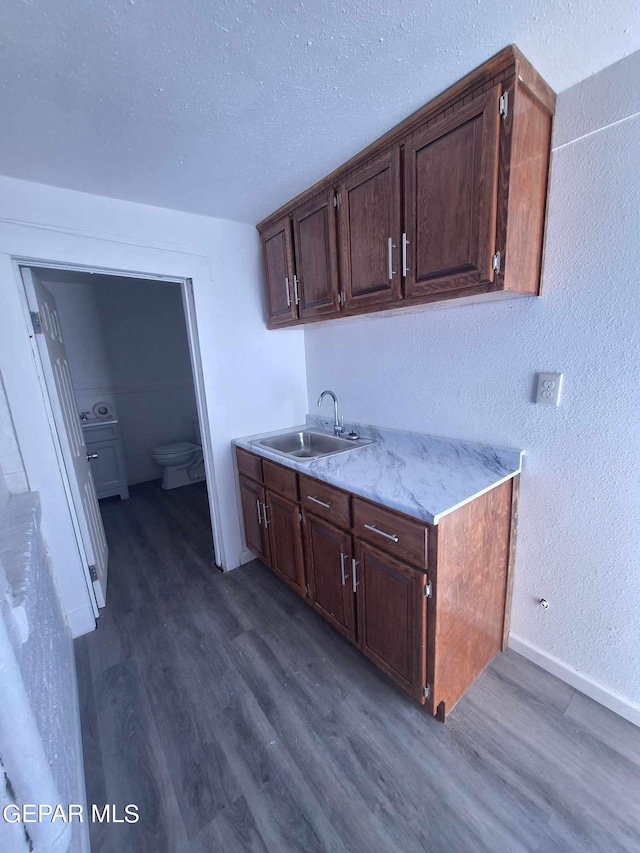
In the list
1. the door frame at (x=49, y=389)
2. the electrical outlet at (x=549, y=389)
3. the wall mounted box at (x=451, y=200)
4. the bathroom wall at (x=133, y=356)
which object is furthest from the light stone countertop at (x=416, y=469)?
the bathroom wall at (x=133, y=356)

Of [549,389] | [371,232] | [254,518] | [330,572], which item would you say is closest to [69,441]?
[254,518]

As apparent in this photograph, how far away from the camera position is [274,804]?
3.58 ft

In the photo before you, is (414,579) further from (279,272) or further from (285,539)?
(279,272)

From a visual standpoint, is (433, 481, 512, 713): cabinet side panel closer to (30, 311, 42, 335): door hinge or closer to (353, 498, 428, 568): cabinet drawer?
(353, 498, 428, 568): cabinet drawer

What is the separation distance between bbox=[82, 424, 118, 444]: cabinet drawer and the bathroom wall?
1.05 ft

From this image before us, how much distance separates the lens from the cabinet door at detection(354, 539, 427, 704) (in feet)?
4.00

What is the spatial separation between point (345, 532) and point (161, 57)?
1.65 meters

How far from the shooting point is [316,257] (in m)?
1.78

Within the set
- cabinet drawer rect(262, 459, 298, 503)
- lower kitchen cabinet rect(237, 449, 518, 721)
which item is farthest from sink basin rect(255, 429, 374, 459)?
lower kitchen cabinet rect(237, 449, 518, 721)

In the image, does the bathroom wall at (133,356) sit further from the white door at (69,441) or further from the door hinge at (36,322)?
the door hinge at (36,322)

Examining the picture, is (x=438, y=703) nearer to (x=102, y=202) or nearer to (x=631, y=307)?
(x=631, y=307)

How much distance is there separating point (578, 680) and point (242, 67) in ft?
8.00

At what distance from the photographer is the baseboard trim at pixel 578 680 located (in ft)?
4.18

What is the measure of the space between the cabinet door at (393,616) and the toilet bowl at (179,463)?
287 centimetres
